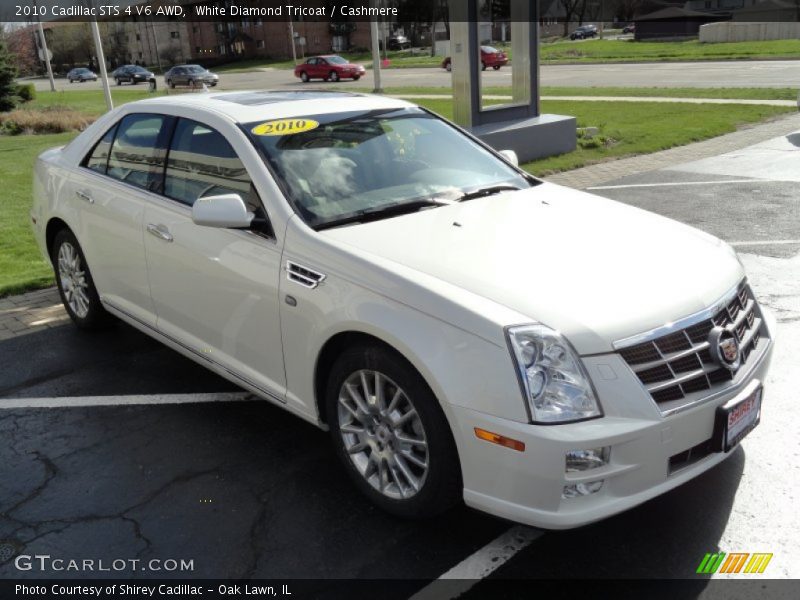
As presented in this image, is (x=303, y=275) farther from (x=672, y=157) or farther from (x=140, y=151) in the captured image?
(x=672, y=157)

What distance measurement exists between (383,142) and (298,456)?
1.77 meters

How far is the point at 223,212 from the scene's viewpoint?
356cm

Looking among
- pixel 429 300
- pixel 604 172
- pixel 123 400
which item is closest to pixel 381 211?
pixel 429 300

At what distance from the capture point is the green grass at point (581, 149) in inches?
308

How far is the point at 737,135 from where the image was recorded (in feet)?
46.9

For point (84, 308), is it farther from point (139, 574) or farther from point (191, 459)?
point (139, 574)

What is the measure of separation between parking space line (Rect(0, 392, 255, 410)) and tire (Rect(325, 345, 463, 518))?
4.47 ft

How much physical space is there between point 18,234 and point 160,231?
5.60 m

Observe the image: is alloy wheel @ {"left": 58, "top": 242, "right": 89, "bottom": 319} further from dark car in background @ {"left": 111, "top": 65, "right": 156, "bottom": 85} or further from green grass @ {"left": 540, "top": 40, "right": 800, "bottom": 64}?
dark car in background @ {"left": 111, "top": 65, "right": 156, "bottom": 85}

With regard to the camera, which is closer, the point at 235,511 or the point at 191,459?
the point at 235,511

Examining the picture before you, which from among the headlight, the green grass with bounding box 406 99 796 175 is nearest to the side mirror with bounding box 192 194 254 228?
the headlight

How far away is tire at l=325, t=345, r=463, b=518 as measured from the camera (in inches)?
116

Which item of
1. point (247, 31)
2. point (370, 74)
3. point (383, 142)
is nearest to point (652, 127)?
point (383, 142)

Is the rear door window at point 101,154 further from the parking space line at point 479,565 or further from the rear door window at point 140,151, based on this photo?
the parking space line at point 479,565
